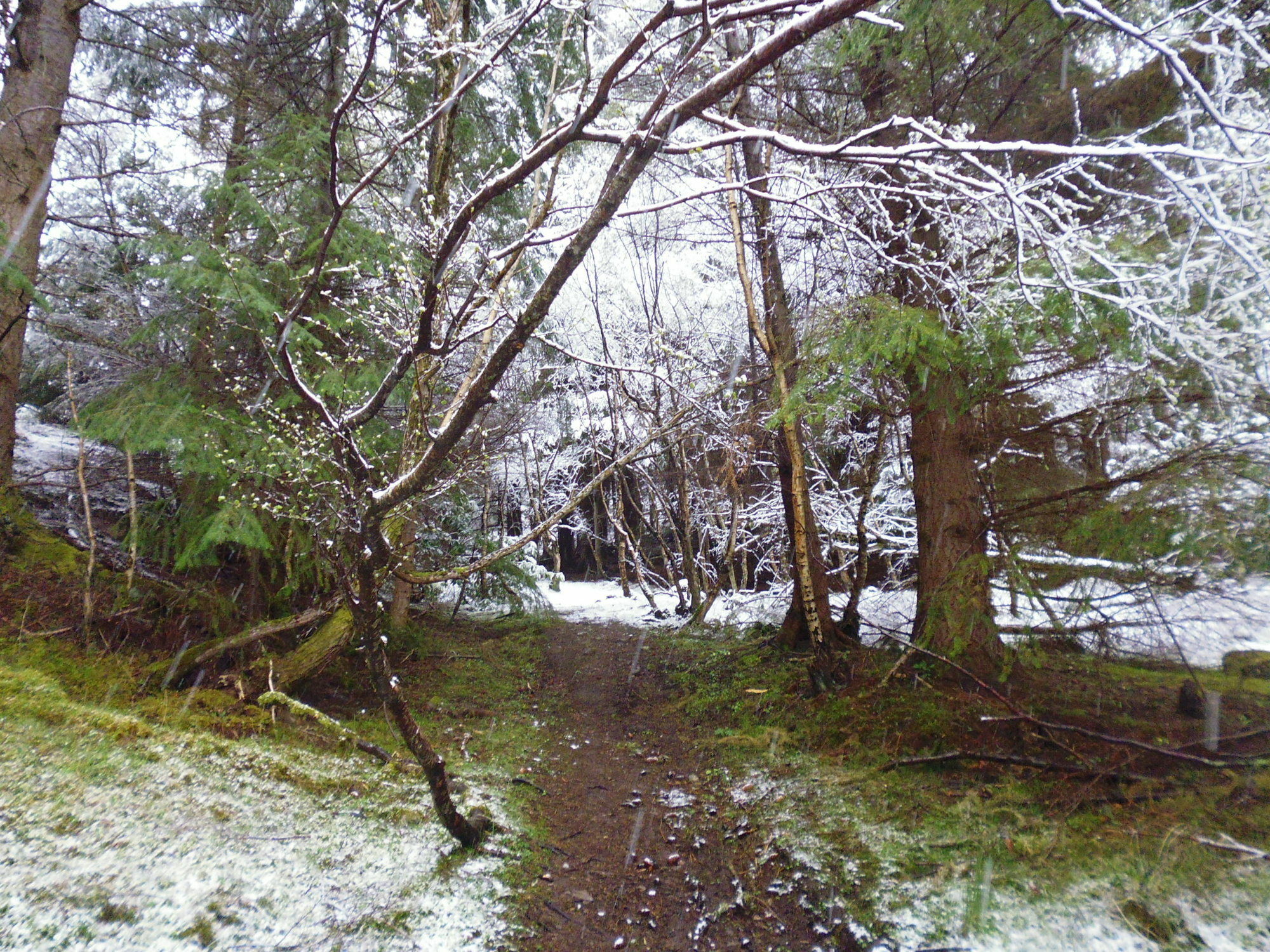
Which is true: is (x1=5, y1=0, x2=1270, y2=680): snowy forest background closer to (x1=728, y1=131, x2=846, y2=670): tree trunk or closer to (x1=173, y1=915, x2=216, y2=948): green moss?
(x1=728, y1=131, x2=846, y2=670): tree trunk

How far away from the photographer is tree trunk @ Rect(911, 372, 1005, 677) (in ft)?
14.9

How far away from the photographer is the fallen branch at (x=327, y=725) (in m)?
4.75

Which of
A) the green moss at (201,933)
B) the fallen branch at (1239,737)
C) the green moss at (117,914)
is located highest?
the fallen branch at (1239,737)

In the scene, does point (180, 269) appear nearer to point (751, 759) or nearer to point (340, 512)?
point (340, 512)

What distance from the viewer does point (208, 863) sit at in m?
3.02

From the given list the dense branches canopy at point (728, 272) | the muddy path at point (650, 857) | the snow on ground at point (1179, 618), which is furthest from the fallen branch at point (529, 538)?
the snow on ground at point (1179, 618)

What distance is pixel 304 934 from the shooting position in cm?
277

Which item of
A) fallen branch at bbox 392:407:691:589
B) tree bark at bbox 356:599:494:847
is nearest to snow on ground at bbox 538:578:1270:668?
fallen branch at bbox 392:407:691:589

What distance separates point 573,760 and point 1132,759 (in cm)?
399

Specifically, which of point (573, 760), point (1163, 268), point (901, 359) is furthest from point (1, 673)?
point (1163, 268)

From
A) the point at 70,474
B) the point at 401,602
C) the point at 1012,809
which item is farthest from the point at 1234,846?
the point at 70,474

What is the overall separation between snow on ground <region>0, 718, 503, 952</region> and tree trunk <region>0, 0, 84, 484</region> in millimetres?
3863

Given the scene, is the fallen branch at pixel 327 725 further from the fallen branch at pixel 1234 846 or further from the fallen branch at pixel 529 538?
the fallen branch at pixel 1234 846

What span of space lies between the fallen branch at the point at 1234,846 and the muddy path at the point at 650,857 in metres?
1.60
